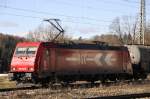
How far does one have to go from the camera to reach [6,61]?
192 feet

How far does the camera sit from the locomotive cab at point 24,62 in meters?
27.2

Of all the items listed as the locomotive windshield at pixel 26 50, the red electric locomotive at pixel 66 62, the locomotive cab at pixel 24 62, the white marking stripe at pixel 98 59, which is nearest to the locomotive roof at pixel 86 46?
the red electric locomotive at pixel 66 62

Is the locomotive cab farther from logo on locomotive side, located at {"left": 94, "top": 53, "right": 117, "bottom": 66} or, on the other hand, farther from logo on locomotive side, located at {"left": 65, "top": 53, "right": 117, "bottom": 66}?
logo on locomotive side, located at {"left": 94, "top": 53, "right": 117, "bottom": 66}

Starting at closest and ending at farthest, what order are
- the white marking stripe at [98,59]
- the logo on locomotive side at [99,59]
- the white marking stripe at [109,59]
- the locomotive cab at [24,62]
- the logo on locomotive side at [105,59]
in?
the locomotive cab at [24,62] → the logo on locomotive side at [99,59] → the white marking stripe at [98,59] → the logo on locomotive side at [105,59] → the white marking stripe at [109,59]

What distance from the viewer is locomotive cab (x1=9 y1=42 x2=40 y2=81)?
27.2 meters

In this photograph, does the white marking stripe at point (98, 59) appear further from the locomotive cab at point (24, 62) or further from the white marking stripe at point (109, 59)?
the locomotive cab at point (24, 62)

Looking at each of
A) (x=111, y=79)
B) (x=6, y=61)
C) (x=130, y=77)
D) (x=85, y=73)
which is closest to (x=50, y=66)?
(x=85, y=73)

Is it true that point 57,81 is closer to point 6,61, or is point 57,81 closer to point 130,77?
point 130,77

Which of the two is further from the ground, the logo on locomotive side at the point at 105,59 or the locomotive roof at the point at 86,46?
the locomotive roof at the point at 86,46

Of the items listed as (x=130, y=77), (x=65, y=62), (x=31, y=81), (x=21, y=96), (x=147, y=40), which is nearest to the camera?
(x=21, y=96)

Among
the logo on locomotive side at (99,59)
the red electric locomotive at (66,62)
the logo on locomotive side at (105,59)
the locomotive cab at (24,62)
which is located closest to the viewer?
the locomotive cab at (24,62)

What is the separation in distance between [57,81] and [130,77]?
10.2 meters

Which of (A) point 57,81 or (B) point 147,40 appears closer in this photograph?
(A) point 57,81

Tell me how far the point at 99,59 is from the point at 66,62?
13.0ft
